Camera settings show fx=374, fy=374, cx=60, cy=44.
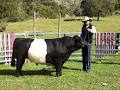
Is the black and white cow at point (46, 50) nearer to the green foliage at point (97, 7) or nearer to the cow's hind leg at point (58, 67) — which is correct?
the cow's hind leg at point (58, 67)

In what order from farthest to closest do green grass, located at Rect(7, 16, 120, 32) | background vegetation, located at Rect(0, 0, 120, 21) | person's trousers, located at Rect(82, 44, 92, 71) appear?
background vegetation, located at Rect(0, 0, 120, 21), green grass, located at Rect(7, 16, 120, 32), person's trousers, located at Rect(82, 44, 92, 71)

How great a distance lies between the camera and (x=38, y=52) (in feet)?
37.9

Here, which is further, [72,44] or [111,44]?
[111,44]

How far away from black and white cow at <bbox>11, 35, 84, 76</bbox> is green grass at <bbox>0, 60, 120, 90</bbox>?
48 centimetres

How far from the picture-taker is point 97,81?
1117 cm

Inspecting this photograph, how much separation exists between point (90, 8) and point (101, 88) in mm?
59708

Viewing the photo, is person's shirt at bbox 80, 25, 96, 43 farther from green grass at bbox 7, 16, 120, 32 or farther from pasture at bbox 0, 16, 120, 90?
green grass at bbox 7, 16, 120, 32

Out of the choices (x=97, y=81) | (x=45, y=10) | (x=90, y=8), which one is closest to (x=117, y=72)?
(x=97, y=81)

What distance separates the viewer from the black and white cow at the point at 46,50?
1158cm

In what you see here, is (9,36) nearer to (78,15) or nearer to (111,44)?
(111,44)

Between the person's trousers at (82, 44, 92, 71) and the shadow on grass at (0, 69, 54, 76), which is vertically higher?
the person's trousers at (82, 44, 92, 71)

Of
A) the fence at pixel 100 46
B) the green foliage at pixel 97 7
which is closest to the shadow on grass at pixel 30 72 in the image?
the fence at pixel 100 46

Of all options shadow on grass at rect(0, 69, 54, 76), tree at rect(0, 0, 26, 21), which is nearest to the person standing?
shadow on grass at rect(0, 69, 54, 76)

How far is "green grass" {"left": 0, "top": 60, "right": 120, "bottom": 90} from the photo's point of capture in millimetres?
10375
